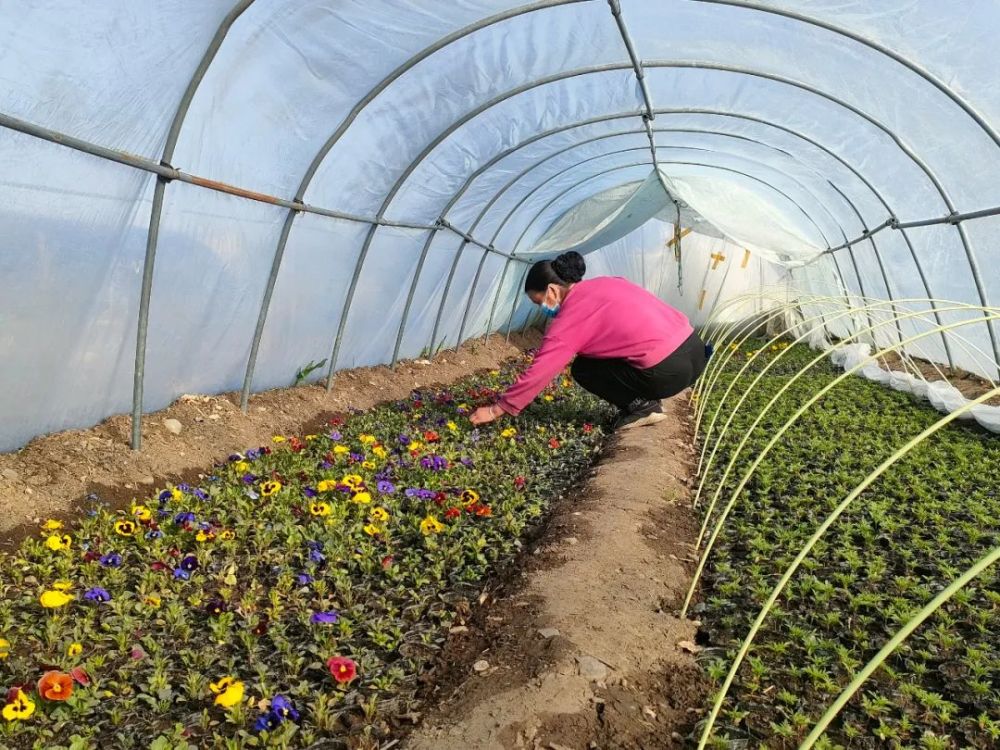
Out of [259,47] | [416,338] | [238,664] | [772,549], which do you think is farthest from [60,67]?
[416,338]

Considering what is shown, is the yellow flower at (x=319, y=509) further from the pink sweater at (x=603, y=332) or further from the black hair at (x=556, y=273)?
the black hair at (x=556, y=273)

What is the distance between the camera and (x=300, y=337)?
669cm

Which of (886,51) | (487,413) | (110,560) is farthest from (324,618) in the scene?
(886,51)

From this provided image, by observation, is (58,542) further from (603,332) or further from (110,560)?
(603,332)

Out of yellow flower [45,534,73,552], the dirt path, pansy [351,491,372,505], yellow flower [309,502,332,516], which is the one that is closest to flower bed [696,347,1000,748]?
the dirt path

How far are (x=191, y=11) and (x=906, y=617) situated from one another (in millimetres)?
4278

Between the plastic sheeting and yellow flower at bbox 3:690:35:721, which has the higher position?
the plastic sheeting

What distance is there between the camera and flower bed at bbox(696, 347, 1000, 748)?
2.61 metres

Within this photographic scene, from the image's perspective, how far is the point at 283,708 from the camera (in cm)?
236

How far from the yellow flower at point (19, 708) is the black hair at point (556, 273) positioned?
3873mm

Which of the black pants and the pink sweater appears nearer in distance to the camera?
the pink sweater

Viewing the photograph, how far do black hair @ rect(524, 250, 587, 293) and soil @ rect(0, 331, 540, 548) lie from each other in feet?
7.23

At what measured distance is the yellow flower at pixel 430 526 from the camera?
3.80m

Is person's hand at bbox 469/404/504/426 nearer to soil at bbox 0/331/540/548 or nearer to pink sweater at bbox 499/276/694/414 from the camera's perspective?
pink sweater at bbox 499/276/694/414
